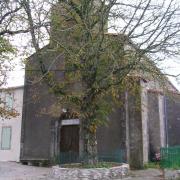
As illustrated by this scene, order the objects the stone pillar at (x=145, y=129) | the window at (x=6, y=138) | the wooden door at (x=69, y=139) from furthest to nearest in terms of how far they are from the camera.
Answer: the window at (x=6, y=138) → the wooden door at (x=69, y=139) → the stone pillar at (x=145, y=129)

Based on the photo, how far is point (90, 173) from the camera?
48.0 feet

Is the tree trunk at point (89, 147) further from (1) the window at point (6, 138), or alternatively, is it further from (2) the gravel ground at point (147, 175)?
(1) the window at point (6, 138)

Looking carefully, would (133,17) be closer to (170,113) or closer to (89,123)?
(89,123)

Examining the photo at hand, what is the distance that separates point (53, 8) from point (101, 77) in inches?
151

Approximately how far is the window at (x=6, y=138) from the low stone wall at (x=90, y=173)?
11.1m

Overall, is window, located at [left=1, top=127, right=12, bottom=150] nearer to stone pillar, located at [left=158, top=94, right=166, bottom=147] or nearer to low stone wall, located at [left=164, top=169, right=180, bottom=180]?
stone pillar, located at [left=158, top=94, right=166, bottom=147]

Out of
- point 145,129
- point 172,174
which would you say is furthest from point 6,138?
point 172,174

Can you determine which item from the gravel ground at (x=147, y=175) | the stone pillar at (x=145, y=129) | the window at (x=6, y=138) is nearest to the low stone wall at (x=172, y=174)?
the gravel ground at (x=147, y=175)

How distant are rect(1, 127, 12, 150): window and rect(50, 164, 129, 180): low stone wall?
11.1 meters

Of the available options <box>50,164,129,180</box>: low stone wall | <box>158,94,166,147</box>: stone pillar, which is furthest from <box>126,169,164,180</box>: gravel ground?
<box>158,94,166,147</box>: stone pillar

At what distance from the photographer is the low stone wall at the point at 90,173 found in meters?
14.6

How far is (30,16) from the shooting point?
615 inches

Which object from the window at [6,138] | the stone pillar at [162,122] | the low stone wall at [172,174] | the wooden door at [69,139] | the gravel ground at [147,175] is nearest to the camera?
the low stone wall at [172,174]

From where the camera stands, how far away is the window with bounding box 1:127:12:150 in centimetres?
2548
